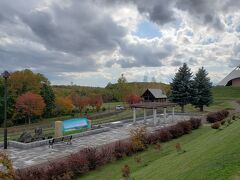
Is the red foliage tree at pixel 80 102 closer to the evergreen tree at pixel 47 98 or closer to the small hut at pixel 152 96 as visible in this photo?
the evergreen tree at pixel 47 98

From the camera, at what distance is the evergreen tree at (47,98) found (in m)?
51.0

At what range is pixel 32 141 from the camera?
71.0 feet

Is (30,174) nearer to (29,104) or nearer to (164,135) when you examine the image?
(164,135)

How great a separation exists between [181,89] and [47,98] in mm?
23884

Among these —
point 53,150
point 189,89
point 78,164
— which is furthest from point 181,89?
point 78,164

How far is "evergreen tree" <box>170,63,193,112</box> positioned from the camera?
4422 centimetres

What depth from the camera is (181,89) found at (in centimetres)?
4428

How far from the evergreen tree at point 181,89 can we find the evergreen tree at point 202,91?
0.91 m

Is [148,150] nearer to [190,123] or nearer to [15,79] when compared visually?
[190,123]

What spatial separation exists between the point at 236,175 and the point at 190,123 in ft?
63.7

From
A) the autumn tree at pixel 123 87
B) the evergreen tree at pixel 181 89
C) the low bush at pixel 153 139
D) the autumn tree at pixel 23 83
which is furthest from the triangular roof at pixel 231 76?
the low bush at pixel 153 139

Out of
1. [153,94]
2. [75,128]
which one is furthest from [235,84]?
[75,128]

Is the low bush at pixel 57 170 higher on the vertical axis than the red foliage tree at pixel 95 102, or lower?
lower

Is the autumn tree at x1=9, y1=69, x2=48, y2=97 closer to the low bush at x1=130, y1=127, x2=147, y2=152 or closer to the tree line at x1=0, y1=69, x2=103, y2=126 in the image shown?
the tree line at x1=0, y1=69, x2=103, y2=126
